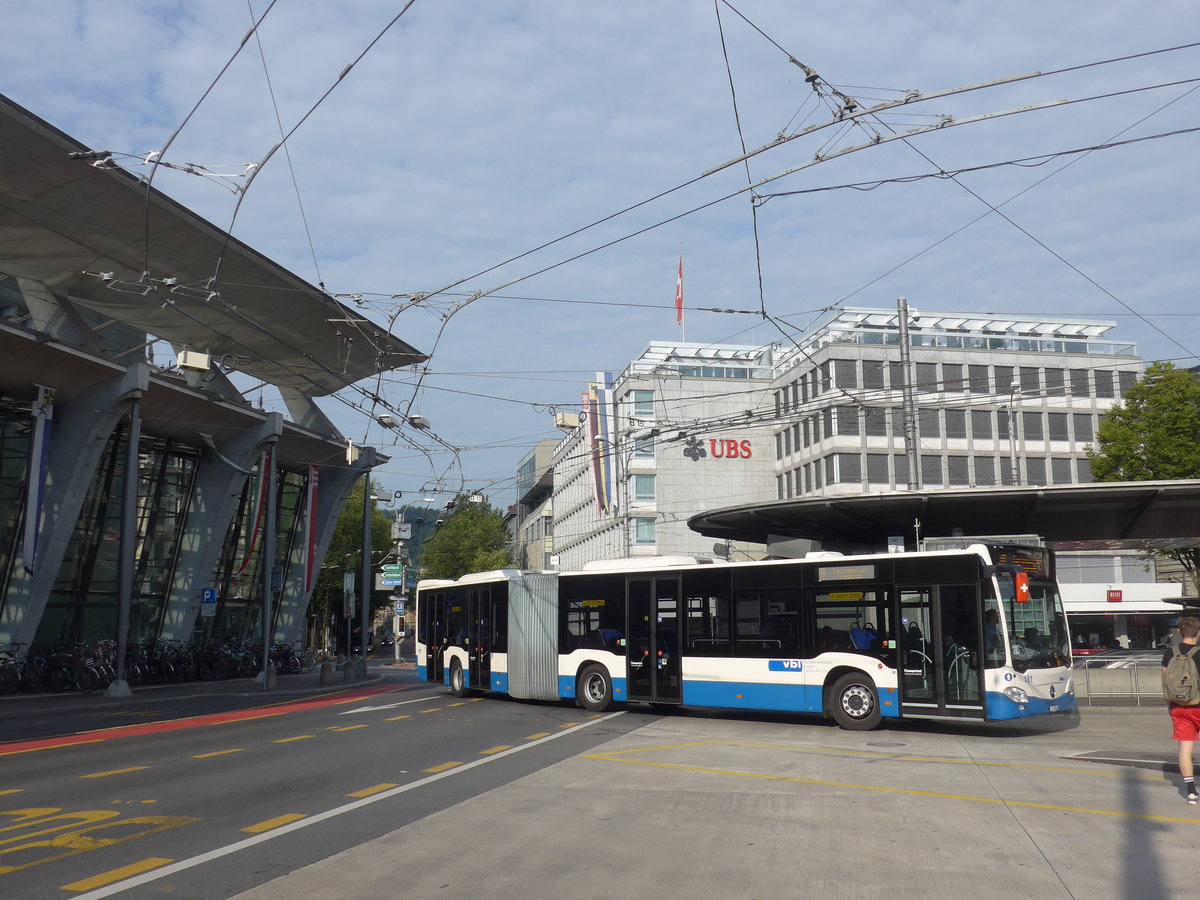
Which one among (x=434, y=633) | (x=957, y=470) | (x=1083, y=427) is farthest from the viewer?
(x=1083, y=427)

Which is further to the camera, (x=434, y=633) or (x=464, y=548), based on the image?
(x=464, y=548)

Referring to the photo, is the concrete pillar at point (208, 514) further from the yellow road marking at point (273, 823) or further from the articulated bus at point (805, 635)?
the yellow road marking at point (273, 823)

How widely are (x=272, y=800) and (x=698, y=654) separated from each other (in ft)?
34.1

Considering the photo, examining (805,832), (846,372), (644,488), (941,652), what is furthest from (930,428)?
(805,832)

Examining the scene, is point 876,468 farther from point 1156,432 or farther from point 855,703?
point 855,703

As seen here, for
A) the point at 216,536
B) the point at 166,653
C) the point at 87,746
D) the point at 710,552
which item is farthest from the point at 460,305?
the point at 710,552

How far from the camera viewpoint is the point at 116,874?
7191 millimetres

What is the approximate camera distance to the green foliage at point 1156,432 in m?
35.2

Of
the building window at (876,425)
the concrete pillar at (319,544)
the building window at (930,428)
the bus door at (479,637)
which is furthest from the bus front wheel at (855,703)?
the building window at (930,428)

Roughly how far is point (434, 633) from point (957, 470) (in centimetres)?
4564

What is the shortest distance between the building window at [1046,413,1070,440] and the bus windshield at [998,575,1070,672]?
170 ft

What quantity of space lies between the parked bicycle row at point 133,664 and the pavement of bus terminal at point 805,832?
2068cm

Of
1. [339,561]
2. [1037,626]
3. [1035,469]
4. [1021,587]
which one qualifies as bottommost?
[1037,626]

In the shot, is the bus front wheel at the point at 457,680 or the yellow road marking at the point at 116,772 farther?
the bus front wheel at the point at 457,680
